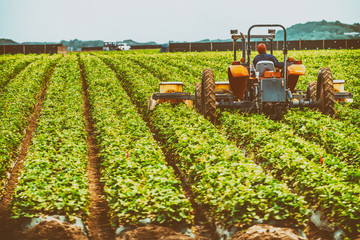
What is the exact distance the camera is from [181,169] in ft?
33.9

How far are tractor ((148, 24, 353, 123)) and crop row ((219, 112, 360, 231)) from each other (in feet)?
2.56

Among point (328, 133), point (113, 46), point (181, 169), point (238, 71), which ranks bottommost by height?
point (181, 169)

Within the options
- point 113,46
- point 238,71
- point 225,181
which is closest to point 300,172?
point 225,181

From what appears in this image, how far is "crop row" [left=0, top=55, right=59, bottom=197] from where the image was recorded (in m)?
11.7

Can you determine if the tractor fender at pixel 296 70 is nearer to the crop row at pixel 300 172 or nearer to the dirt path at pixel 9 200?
the crop row at pixel 300 172

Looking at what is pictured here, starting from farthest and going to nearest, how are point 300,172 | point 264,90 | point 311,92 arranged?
point 311,92
point 264,90
point 300,172

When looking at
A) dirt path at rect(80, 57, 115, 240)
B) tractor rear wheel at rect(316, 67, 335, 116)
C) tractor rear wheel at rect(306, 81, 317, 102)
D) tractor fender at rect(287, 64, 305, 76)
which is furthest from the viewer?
tractor rear wheel at rect(306, 81, 317, 102)

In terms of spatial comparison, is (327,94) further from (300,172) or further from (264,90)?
(300,172)

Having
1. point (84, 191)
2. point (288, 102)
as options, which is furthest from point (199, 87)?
point (84, 191)

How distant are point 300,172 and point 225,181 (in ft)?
4.84

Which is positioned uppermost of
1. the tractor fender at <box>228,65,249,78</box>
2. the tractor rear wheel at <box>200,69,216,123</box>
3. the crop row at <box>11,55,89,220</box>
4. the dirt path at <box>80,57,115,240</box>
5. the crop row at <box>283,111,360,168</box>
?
the tractor fender at <box>228,65,249,78</box>

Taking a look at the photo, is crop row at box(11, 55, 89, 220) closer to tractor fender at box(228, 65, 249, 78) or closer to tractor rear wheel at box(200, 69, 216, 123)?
tractor rear wheel at box(200, 69, 216, 123)

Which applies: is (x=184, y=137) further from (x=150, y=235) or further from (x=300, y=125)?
(x=150, y=235)

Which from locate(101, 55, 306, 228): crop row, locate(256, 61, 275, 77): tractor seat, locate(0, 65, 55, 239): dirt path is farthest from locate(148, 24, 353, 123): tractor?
locate(0, 65, 55, 239): dirt path
